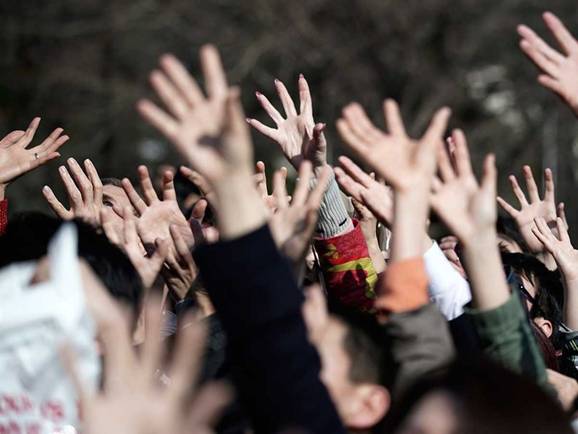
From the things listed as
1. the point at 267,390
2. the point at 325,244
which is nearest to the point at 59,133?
the point at 325,244

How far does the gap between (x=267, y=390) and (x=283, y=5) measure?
17.4 meters

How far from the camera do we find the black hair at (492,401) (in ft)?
6.05

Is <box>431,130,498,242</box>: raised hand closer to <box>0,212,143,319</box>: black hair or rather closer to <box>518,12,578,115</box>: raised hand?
<box>518,12,578,115</box>: raised hand

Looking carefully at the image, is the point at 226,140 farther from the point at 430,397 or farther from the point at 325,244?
the point at 325,244

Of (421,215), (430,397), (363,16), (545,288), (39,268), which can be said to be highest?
(363,16)

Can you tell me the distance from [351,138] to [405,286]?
31 centimetres

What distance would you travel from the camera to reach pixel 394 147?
2.20m

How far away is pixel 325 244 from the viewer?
3352mm

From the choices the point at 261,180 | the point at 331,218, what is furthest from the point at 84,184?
the point at 331,218

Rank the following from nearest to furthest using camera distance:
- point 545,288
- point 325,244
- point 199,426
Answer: point 199,426 → point 325,244 → point 545,288

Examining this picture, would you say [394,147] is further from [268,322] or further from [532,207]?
[532,207]

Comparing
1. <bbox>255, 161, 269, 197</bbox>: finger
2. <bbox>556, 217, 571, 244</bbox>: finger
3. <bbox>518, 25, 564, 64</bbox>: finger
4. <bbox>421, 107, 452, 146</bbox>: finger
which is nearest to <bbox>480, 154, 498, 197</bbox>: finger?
<bbox>421, 107, 452, 146</bbox>: finger

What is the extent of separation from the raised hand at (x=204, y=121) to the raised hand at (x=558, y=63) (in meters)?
0.93

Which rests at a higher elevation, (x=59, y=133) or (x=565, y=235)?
(x=59, y=133)
